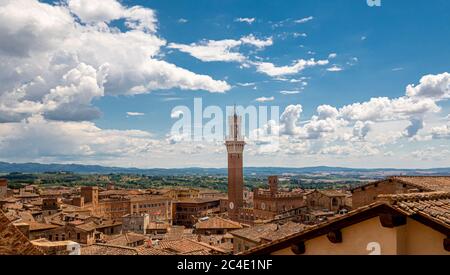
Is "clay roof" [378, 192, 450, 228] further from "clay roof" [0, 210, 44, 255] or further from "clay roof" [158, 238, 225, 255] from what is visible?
"clay roof" [158, 238, 225, 255]

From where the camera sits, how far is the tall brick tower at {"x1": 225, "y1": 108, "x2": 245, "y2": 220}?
313 feet

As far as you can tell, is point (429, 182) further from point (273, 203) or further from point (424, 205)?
point (273, 203)

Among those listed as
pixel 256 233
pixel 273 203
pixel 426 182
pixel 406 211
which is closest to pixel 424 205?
pixel 406 211

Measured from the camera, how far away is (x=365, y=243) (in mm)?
6445

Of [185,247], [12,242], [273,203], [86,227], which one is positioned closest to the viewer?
[12,242]

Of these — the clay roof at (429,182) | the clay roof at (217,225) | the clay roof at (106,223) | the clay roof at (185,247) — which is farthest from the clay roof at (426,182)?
the clay roof at (106,223)

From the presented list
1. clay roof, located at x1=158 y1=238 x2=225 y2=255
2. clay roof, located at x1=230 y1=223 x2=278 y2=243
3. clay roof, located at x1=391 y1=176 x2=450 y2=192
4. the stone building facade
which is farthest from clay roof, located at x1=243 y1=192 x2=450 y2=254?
the stone building facade

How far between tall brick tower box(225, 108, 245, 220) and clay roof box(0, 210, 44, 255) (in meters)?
84.3

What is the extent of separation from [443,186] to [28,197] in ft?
328

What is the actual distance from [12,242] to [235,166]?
88527 millimetres

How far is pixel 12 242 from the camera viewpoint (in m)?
9.84

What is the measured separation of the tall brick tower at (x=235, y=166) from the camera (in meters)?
95.3
